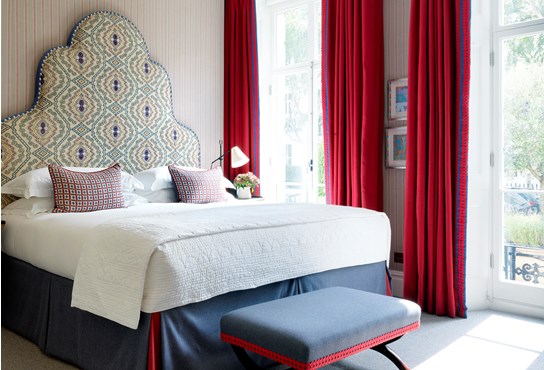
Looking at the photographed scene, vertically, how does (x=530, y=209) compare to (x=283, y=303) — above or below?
above

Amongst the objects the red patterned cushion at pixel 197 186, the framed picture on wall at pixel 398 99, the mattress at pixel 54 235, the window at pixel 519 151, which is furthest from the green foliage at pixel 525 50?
the mattress at pixel 54 235

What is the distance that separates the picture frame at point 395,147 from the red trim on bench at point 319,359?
1920mm

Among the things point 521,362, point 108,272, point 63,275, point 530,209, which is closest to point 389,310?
point 521,362

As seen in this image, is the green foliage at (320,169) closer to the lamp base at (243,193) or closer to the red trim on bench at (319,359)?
the lamp base at (243,193)

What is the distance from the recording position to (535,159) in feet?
11.3

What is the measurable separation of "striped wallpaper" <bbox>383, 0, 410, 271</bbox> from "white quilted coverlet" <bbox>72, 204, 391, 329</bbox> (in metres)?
1.17

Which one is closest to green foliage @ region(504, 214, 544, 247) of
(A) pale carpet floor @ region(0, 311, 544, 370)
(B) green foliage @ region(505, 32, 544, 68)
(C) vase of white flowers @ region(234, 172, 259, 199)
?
(A) pale carpet floor @ region(0, 311, 544, 370)

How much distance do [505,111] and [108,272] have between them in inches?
113

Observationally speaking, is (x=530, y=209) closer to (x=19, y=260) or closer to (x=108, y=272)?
(x=108, y=272)

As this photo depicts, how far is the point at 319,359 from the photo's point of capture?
1.82m

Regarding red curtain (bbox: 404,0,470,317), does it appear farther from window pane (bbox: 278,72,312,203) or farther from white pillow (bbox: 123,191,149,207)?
white pillow (bbox: 123,191,149,207)

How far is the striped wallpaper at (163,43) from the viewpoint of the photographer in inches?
144

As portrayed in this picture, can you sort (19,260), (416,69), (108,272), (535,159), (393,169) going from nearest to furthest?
(108,272) → (19,260) → (535,159) → (416,69) → (393,169)

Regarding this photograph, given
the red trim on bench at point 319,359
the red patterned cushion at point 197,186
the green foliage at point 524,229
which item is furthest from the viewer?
the red patterned cushion at point 197,186
